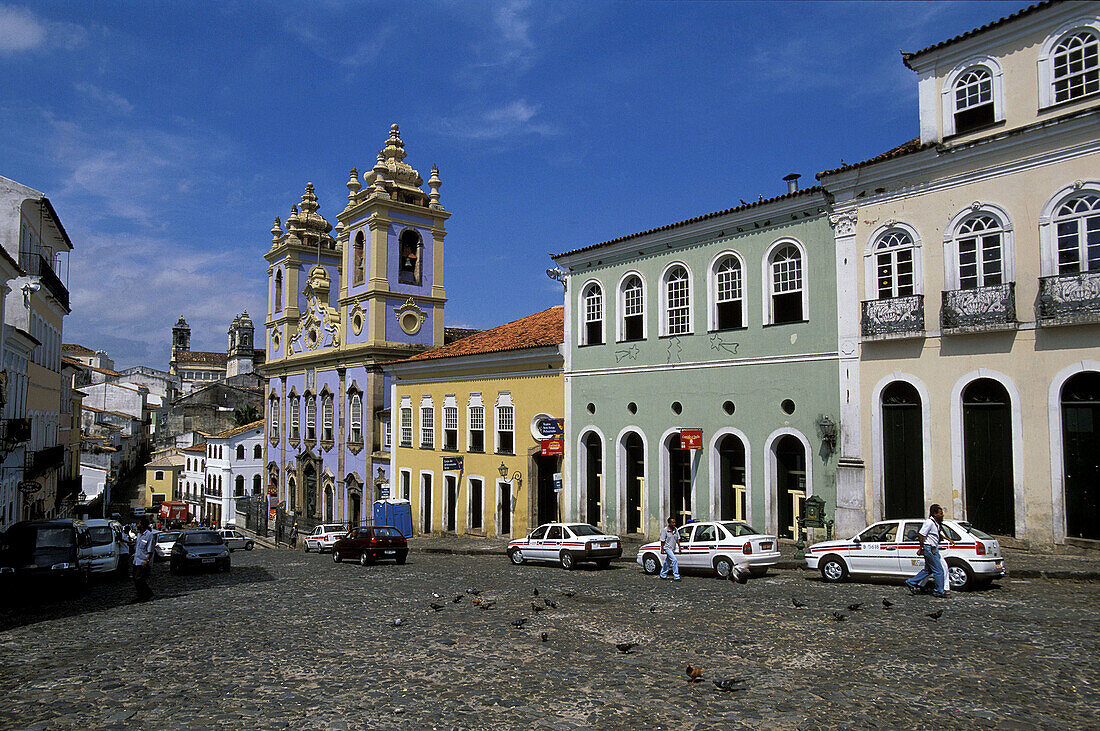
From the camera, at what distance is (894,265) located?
19250 mm

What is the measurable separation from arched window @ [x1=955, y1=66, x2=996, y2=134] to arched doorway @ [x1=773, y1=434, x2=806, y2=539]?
28.6 feet

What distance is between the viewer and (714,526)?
1786 centimetres

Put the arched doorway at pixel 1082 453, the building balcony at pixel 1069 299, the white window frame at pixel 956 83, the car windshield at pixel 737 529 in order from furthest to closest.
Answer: the white window frame at pixel 956 83, the car windshield at pixel 737 529, the arched doorway at pixel 1082 453, the building balcony at pixel 1069 299

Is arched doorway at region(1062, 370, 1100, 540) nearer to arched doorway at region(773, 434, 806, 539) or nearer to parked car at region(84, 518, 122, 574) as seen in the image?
arched doorway at region(773, 434, 806, 539)

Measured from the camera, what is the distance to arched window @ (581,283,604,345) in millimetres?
26859

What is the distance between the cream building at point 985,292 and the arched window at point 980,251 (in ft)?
0.10

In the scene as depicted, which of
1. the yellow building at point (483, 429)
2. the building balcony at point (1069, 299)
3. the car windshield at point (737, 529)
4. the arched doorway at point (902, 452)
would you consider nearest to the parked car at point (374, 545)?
the yellow building at point (483, 429)

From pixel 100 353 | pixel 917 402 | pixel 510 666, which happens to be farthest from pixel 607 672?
pixel 100 353

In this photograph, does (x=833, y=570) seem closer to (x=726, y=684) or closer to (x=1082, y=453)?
(x=1082, y=453)

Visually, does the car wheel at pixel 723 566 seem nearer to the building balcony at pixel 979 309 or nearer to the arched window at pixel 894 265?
the building balcony at pixel 979 309

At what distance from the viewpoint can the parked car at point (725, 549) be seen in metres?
17.0

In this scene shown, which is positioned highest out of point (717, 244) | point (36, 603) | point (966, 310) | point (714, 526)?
point (717, 244)

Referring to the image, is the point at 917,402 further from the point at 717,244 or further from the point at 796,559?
the point at 717,244

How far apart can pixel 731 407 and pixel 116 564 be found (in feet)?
57.6
